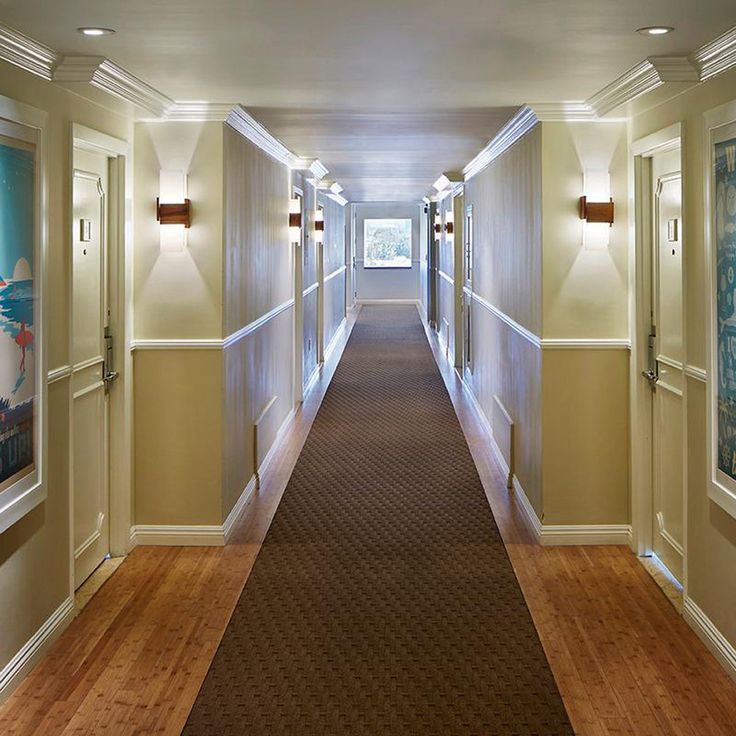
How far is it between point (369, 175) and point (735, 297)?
7.21 meters

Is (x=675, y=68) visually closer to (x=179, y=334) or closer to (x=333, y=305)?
(x=179, y=334)

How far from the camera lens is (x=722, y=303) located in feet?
11.1

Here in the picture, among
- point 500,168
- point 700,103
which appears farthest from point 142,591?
point 500,168

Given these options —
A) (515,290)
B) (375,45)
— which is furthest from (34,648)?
(515,290)

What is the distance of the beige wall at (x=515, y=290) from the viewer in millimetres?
5059

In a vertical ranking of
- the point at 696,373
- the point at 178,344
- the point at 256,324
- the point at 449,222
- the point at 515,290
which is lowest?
the point at 696,373

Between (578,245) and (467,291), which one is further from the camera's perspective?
(467,291)

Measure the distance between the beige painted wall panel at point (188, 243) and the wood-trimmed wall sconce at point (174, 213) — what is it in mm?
53

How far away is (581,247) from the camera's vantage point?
4.85 metres

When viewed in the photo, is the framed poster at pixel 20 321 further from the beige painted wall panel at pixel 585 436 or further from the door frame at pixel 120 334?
the beige painted wall panel at pixel 585 436

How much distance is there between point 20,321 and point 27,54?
95cm

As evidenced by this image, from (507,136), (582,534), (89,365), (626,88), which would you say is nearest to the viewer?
(626,88)

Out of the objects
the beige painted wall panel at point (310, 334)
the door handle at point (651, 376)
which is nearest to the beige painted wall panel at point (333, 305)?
the beige painted wall panel at point (310, 334)

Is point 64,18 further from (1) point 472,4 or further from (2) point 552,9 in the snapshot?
(2) point 552,9
